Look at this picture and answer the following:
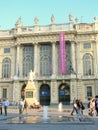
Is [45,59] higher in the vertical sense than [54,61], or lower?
higher

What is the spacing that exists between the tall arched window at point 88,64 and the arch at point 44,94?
8830mm

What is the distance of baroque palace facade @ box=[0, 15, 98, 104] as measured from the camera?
54188 millimetres

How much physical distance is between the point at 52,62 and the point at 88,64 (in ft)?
25.4

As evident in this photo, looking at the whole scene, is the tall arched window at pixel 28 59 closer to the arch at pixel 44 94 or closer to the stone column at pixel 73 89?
the arch at pixel 44 94

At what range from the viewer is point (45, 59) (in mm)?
56750

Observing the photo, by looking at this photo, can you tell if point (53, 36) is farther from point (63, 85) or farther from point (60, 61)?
point (63, 85)

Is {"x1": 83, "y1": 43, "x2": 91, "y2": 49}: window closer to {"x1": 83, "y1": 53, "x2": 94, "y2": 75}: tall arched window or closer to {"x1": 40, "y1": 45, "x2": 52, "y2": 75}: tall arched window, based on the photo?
{"x1": 83, "y1": 53, "x2": 94, "y2": 75}: tall arched window

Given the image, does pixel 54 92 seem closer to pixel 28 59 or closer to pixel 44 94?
pixel 44 94

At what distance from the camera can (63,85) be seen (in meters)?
55.2

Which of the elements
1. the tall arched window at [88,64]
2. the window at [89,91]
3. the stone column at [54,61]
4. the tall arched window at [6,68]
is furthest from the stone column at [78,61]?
the tall arched window at [6,68]

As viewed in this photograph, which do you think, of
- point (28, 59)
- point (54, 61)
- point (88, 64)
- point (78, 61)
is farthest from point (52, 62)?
point (88, 64)

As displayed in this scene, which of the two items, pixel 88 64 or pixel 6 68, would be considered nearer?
pixel 88 64

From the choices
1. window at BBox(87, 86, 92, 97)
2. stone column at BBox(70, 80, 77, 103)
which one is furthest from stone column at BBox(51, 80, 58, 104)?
window at BBox(87, 86, 92, 97)

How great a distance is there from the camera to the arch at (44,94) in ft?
182
